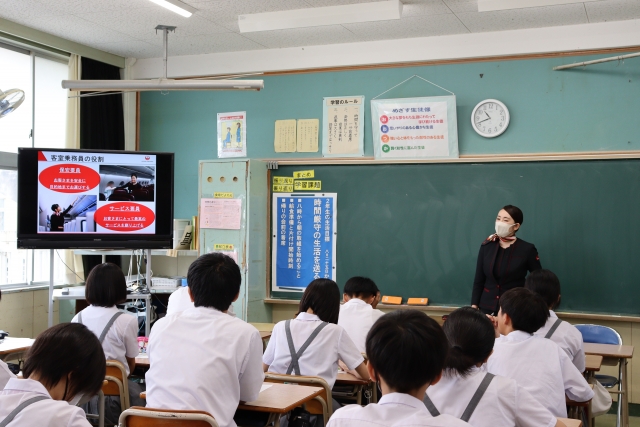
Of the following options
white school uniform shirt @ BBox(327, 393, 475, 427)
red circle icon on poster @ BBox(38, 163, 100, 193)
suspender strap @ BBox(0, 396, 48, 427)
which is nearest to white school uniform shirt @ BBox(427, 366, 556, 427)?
white school uniform shirt @ BBox(327, 393, 475, 427)

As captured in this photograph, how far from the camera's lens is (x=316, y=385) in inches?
120

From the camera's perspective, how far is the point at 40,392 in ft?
5.59

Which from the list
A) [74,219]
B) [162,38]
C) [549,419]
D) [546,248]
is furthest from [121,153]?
[549,419]

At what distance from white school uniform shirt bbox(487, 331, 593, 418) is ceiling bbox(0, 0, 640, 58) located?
275cm

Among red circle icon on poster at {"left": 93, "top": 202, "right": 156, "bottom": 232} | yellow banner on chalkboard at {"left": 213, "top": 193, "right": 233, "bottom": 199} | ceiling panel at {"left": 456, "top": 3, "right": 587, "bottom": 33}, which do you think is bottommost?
red circle icon on poster at {"left": 93, "top": 202, "right": 156, "bottom": 232}

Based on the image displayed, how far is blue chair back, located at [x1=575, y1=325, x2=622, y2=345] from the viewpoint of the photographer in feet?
14.4

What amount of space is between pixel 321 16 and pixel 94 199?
7.19ft

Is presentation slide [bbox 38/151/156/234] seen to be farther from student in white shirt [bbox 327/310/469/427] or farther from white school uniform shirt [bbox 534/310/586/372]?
student in white shirt [bbox 327/310/469/427]

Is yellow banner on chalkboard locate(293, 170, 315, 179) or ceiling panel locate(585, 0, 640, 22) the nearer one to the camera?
ceiling panel locate(585, 0, 640, 22)

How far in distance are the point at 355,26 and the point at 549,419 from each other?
3.81 metres

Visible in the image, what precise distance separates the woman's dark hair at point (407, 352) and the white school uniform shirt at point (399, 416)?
0.03 meters

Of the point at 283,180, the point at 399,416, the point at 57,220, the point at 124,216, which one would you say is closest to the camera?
the point at 399,416

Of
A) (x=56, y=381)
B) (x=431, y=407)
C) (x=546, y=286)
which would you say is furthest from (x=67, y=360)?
(x=546, y=286)

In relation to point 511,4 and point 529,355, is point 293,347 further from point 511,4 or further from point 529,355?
point 511,4
